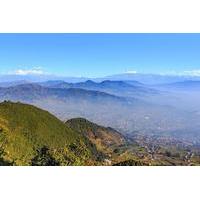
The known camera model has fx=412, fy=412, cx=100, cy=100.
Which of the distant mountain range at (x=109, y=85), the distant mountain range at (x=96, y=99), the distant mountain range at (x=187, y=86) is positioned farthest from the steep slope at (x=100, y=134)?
the distant mountain range at (x=187, y=86)

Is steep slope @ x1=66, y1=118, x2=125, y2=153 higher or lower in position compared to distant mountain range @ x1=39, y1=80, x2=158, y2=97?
lower

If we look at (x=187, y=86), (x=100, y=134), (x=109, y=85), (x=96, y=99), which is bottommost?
(x=100, y=134)

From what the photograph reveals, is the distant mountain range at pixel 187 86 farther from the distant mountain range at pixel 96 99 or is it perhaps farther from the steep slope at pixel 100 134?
the steep slope at pixel 100 134

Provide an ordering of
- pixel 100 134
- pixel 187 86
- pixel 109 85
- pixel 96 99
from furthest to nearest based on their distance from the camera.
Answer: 1. pixel 96 99
2. pixel 100 134
3. pixel 109 85
4. pixel 187 86

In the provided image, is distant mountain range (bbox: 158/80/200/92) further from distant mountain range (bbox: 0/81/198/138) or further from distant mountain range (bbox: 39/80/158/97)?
distant mountain range (bbox: 0/81/198/138)

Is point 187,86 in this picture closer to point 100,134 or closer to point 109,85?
point 109,85

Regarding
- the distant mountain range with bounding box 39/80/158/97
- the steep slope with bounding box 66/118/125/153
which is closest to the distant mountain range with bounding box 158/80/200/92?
the distant mountain range with bounding box 39/80/158/97

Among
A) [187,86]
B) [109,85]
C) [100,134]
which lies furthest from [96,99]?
[187,86]

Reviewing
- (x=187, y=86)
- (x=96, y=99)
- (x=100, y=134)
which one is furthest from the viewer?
(x=96, y=99)

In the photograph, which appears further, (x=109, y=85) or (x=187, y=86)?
(x=109, y=85)
